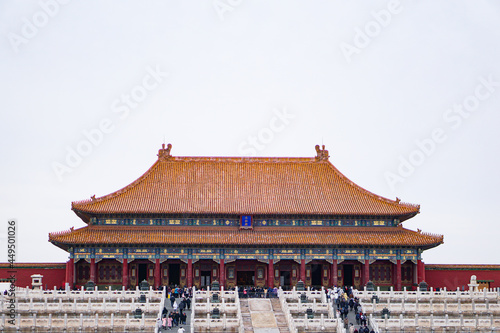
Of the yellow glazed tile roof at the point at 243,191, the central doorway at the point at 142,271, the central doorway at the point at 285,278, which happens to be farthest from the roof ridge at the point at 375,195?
the central doorway at the point at 142,271

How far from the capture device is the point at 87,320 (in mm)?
47844

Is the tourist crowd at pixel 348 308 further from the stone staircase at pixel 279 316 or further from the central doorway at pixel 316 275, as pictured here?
the central doorway at pixel 316 275

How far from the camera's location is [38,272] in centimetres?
6931

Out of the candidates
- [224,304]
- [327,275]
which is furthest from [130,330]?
[327,275]

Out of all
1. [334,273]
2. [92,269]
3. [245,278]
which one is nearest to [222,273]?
[245,278]

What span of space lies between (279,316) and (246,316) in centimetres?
219

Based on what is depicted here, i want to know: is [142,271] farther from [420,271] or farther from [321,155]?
[420,271]

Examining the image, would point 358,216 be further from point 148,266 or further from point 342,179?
point 148,266

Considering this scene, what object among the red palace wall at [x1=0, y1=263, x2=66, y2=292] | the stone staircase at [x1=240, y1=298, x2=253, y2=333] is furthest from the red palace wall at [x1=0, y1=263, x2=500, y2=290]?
the stone staircase at [x1=240, y1=298, x2=253, y2=333]

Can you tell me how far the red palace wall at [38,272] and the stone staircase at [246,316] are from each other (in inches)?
857

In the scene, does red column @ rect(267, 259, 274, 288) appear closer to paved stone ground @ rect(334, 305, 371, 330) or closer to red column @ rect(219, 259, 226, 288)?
red column @ rect(219, 259, 226, 288)

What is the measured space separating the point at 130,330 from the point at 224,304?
6.70 m

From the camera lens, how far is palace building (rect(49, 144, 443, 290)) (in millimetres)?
68062

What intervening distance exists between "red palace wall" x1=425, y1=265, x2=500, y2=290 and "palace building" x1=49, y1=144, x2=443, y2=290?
204cm
